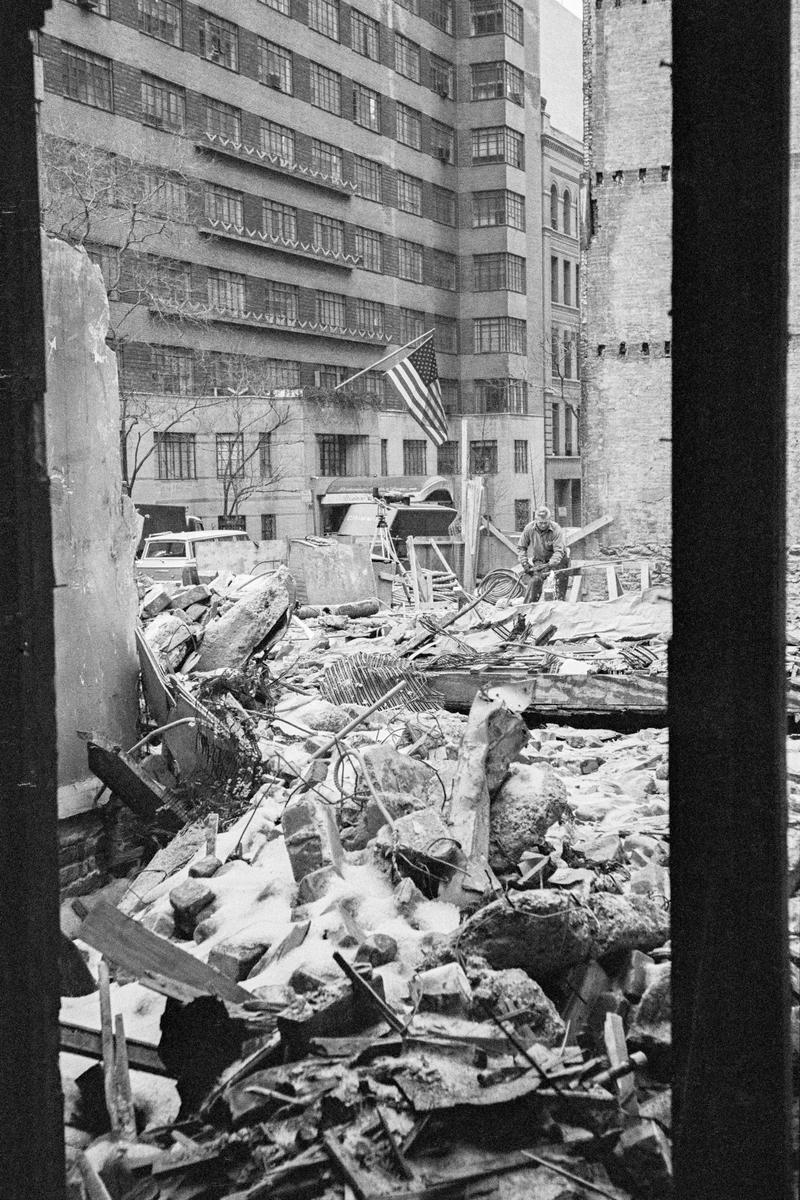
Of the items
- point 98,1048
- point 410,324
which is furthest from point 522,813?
point 410,324

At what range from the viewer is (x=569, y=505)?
62656 millimetres

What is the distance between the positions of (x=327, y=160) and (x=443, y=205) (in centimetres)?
885

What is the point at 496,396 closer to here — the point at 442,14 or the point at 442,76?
the point at 442,76

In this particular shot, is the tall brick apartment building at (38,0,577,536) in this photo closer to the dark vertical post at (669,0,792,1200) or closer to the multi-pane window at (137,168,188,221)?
the multi-pane window at (137,168,188,221)

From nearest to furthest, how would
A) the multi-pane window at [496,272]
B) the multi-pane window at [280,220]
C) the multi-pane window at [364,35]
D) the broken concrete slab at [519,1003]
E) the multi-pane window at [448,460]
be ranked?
the broken concrete slab at [519,1003]
the multi-pane window at [280,220]
the multi-pane window at [364,35]
the multi-pane window at [448,460]
the multi-pane window at [496,272]

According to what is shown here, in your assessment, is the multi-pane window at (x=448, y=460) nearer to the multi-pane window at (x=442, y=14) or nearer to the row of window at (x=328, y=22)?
the row of window at (x=328, y=22)

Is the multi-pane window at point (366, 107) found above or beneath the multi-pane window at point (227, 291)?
above

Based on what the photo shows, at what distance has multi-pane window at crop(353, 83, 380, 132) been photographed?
A: 5138 centimetres

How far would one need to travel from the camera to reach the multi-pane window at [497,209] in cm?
5747

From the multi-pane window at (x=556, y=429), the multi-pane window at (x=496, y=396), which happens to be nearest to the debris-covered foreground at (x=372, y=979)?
the multi-pane window at (x=496, y=396)

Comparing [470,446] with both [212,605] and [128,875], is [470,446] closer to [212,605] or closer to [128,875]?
[212,605]

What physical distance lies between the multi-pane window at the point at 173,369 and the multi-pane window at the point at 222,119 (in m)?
8.56

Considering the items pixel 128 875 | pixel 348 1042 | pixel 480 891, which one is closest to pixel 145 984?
pixel 348 1042

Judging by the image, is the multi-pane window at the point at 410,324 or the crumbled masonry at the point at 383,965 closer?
the crumbled masonry at the point at 383,965
